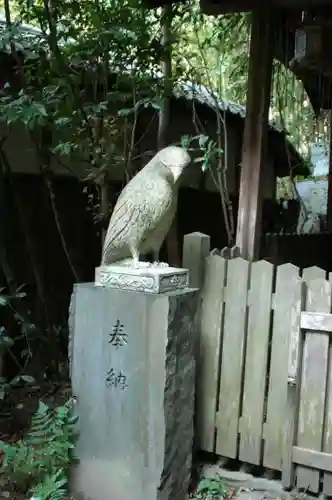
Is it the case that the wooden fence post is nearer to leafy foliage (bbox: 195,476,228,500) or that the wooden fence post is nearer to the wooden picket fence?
the wooden picket fence

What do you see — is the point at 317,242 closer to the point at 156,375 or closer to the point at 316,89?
the point at 316,89

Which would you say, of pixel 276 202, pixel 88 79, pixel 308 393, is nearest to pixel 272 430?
pixel 308 393

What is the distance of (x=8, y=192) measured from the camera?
253 inches

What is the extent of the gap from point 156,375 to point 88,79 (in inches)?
128

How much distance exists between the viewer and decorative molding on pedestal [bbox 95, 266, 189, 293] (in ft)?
12.1

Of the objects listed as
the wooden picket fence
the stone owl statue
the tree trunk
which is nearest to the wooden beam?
the wooden picket fence

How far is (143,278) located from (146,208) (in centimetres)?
44

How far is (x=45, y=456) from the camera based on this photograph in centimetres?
392

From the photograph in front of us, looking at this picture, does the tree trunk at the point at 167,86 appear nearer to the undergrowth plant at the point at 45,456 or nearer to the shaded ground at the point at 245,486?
the shaded ground at the point at 245,486

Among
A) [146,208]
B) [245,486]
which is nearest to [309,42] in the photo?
[146,208]

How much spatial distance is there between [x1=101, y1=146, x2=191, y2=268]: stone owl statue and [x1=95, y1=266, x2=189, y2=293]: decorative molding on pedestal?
0.29ft

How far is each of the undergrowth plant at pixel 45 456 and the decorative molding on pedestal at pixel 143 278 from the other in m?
0.93

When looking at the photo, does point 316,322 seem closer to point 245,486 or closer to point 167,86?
point 245,486

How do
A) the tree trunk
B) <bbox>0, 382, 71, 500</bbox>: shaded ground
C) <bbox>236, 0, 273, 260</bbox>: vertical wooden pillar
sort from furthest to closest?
the tree trunk
<bbox>0, 382, 71, 500</bbox>: shaded ground
<bbox>236, 0, 273, 260</bbox>: vertical wooden pillar
